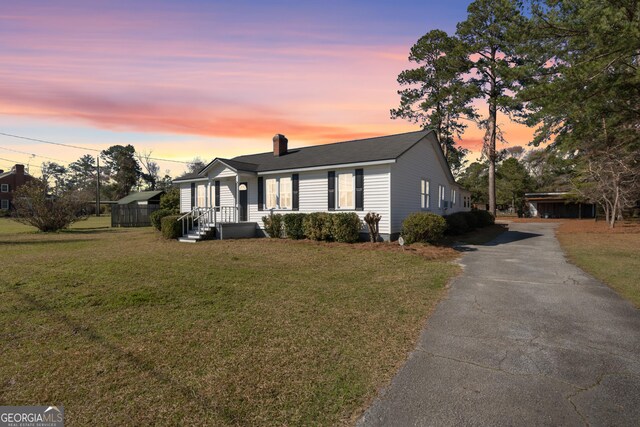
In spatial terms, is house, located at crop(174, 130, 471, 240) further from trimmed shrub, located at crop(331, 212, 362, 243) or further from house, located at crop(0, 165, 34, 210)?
house, located at crop(0, 165, 34, 210)

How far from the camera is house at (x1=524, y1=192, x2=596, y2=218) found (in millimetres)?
42625

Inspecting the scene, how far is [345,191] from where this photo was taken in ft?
52.9

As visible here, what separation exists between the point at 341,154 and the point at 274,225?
5095 mm

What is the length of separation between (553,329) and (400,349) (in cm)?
263

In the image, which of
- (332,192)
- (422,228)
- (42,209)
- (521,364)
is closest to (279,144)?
(332,192)

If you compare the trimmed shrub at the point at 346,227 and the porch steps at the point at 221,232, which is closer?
the trimmed shrub at the point at 346,227

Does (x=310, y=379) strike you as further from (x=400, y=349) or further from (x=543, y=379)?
(x=543, y=379)

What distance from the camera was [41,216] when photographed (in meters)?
22.5

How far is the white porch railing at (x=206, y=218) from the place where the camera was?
704 inches

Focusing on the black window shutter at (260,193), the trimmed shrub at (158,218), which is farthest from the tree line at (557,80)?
the trimmed shrub at (158,218)

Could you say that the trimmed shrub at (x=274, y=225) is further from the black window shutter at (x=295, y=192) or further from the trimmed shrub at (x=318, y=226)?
the trimmed shrub at (x=318, y=226)

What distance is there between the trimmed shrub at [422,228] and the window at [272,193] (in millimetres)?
7474

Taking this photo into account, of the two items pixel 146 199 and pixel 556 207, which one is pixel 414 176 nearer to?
pixel 146 199

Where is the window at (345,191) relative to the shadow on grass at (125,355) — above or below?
above
